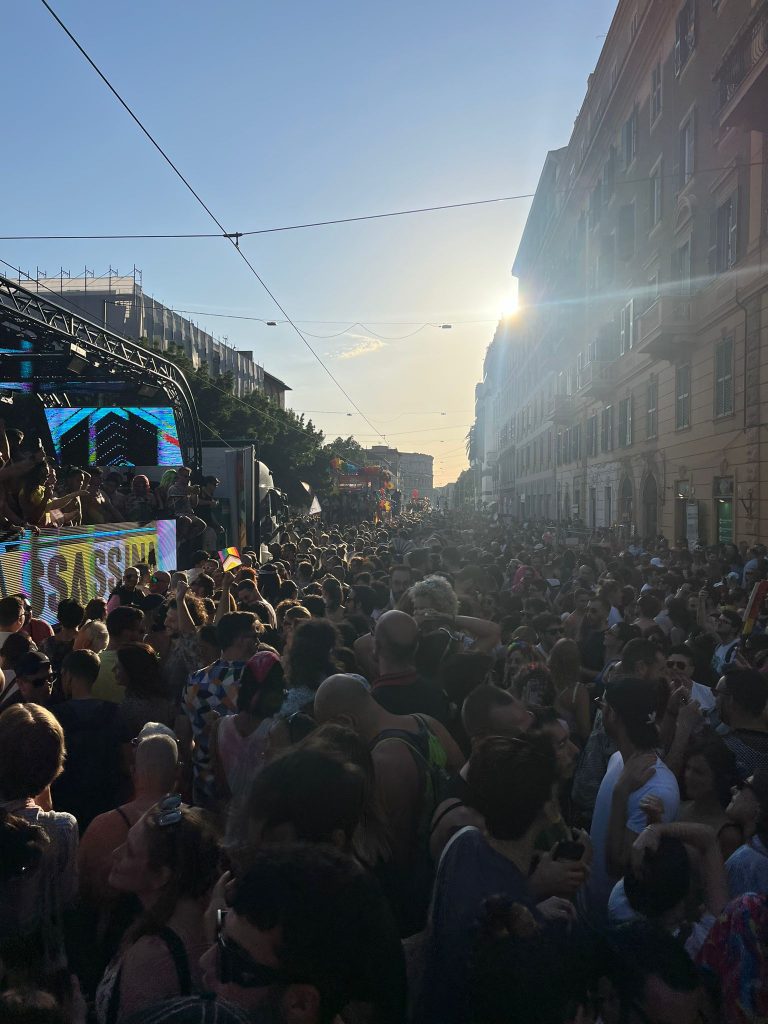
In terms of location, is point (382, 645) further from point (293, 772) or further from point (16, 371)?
point (16, 371)

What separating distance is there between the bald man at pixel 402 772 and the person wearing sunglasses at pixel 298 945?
1.02 meters

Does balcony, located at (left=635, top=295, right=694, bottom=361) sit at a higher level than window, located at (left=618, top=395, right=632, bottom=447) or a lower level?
higher

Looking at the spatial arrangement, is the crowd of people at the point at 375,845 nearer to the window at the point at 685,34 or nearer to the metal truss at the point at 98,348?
the metal truss at the point at 98,348

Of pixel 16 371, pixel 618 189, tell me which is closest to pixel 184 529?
pixel 16 371

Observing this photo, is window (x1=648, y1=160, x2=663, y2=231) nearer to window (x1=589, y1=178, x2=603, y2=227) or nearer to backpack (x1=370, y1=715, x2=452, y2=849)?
window (x1=589, y1=178, x2=603, y2=227)

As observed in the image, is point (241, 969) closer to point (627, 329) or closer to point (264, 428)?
point (627, 329)

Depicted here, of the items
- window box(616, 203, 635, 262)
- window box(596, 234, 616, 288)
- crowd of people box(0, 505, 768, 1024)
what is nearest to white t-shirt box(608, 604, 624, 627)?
crowd of people box(0, 505, 768, 1024)

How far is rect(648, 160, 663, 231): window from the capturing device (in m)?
23.6

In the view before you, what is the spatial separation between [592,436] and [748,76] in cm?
2332

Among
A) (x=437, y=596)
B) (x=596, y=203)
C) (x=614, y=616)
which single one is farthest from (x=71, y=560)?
(x=596, y=203)

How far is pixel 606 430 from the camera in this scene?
32344mm

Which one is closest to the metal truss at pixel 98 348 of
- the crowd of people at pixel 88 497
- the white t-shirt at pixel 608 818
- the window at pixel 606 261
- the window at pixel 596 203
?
the crowd of people at pixel 88 497

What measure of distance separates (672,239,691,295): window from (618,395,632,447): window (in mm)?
6309

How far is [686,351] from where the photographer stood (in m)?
20.5
